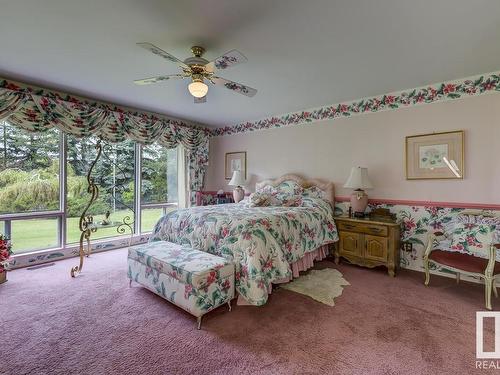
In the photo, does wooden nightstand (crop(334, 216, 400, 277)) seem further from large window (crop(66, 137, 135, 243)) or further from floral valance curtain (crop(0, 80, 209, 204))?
large window (crop(66, 137, 135, 243))

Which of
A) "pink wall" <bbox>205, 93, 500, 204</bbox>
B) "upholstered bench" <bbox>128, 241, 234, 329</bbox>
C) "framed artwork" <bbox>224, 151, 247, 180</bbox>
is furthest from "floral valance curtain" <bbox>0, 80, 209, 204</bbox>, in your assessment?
"upholstered bench" <bbox>128, 241, 234, 329</bbox>

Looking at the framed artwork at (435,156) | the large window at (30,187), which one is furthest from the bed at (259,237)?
the large window at (30,187)

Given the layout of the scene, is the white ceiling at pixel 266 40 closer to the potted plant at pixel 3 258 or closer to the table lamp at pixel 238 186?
the table lamp at pixel 238 186

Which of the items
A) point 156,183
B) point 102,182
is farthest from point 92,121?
point 156,183

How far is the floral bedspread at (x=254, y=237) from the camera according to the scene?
2.43m

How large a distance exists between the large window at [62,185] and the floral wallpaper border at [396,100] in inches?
100

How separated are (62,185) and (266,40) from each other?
369 cm

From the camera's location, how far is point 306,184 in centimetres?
439

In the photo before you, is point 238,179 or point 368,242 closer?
point 368,242

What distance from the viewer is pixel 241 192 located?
198 inches

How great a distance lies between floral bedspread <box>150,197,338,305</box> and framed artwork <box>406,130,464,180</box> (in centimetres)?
142

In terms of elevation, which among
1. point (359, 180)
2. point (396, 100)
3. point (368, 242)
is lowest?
point (368, 242)

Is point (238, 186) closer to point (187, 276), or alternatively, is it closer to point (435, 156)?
point (187, 276)

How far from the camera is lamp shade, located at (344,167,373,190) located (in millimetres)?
3598
